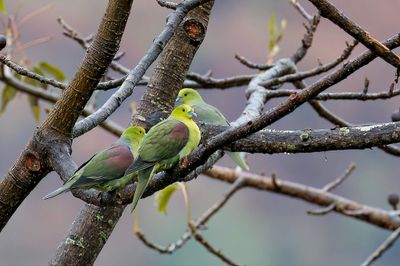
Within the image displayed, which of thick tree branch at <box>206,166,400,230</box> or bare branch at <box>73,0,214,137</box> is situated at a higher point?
thick tree branch at <box>206,166,400,230</box>

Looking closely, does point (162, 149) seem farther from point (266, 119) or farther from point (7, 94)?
point (7, 94)

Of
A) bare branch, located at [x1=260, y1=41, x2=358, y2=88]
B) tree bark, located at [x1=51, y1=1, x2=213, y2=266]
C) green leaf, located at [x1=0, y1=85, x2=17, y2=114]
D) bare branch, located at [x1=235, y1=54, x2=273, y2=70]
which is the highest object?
bare branch, located at [x1=235, y1=54, x2=273, y2=70]

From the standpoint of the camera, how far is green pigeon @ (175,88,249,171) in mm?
2590

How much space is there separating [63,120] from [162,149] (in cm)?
27

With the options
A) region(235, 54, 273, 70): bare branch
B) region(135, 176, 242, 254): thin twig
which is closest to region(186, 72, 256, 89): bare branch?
region(235, 54, 273, 70): bare branch

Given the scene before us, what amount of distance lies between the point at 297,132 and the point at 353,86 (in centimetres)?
1094

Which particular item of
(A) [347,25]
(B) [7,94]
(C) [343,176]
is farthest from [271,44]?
(A) [347,25]

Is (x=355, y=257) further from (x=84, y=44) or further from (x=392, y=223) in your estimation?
(x=84, y=44)

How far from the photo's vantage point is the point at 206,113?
267cm

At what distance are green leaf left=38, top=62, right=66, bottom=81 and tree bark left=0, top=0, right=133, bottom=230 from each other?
156 cm

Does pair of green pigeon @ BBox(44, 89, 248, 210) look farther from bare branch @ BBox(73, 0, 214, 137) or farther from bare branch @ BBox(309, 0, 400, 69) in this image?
bare branch @ BBox(309, 0, 400, 69)

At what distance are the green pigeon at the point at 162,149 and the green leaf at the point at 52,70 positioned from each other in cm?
173

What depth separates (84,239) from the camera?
1957 mm

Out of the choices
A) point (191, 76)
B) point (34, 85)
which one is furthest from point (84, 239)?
point (34, 85)
